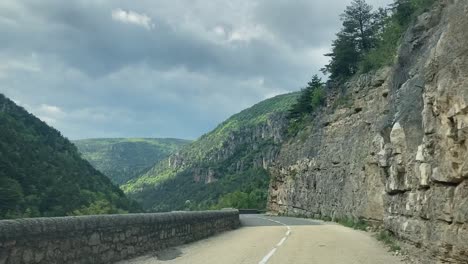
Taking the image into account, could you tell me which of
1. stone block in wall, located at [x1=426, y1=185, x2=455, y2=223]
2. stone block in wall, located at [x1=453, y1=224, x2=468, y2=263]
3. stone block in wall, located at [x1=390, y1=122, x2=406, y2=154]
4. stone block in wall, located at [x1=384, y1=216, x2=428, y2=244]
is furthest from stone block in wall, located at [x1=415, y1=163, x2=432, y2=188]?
stone block in wall, located at [x1=390, y1=122, x2=406, y2=154]

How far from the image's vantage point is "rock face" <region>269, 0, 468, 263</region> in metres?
8.59

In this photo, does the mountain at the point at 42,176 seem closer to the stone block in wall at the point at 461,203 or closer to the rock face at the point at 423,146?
the rock face at the point at 423,146

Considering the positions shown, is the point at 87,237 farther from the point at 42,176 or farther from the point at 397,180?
the point at 42,176

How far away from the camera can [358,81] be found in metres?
36.5

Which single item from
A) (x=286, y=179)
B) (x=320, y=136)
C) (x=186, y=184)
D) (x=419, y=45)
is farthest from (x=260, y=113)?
(x=419, y=45)

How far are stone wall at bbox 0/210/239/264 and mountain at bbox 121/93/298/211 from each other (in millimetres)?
102159

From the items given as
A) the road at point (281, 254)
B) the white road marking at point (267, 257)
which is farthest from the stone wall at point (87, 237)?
the white road marking at point (267, 257)

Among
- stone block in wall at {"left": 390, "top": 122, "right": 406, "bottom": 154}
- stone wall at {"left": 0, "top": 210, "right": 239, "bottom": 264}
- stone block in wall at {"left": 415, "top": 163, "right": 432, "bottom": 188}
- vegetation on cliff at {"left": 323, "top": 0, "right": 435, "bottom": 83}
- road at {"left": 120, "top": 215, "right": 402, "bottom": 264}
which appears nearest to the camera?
stone wall at {"left": 0, "top": 210, "right": 239, "bottom": 264}

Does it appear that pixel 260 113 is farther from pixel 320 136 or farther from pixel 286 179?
pixel 320 136

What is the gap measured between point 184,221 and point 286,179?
40895 mm

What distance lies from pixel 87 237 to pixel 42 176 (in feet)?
228

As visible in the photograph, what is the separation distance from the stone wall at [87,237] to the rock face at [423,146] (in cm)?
698

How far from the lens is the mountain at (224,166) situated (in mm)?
140875

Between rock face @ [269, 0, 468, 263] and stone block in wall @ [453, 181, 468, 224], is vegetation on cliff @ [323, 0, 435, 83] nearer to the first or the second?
rock face @ [269, 0, 468, 263]
